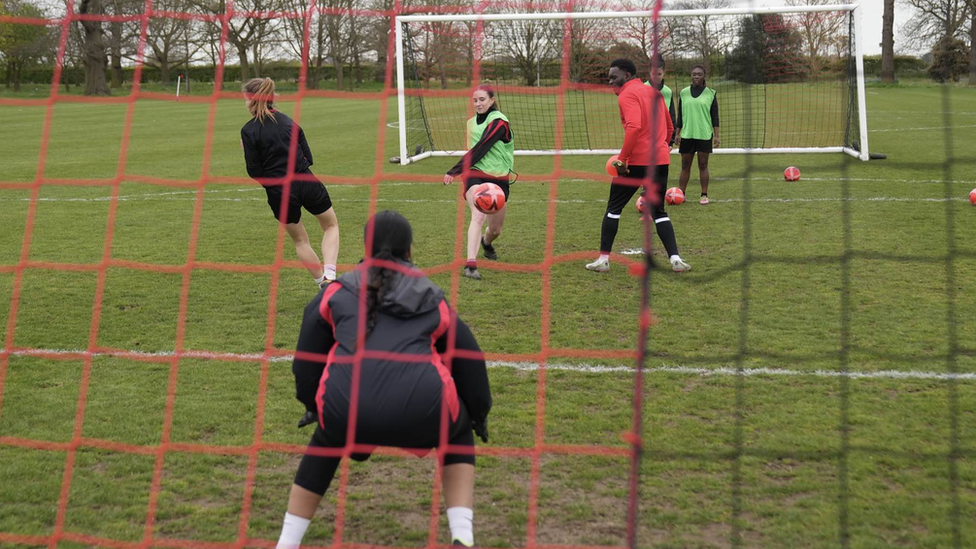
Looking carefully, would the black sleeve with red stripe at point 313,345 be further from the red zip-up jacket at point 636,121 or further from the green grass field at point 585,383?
the red zip-up jacket at point 636,121

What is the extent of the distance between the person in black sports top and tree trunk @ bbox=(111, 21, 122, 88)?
26.8ft

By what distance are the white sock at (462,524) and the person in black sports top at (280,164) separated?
3607 mm

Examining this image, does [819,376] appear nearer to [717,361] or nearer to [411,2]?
[717,361]

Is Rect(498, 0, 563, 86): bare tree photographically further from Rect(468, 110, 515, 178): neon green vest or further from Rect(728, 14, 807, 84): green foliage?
Rect(468, 110, 515, 178): neon green vest

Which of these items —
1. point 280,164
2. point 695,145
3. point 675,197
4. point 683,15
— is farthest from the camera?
point 683,15

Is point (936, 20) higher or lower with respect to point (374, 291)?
higher

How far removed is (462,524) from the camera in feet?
10.7

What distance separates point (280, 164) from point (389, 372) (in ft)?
13.5

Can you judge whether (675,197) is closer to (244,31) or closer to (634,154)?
(634,154)

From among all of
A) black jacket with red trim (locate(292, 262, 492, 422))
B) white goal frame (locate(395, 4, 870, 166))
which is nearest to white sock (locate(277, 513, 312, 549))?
black jacket with red trim (locate(292, 262, 492, 422))

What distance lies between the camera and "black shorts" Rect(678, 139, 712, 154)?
1088 cm

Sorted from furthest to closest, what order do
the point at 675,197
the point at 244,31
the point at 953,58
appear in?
the point at 244,31 < the point at 675,197 < the point at 953,58

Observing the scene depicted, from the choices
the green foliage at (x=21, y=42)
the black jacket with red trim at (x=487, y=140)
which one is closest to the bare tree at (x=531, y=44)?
the green foliage at (x=21, y=42)

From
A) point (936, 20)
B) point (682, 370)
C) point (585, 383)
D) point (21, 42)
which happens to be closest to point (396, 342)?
point (585, 383)
